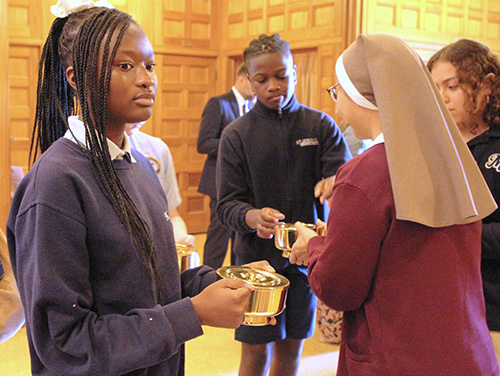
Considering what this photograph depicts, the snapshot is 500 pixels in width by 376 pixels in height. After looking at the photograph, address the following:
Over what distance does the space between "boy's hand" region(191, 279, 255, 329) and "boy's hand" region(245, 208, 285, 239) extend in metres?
1.01

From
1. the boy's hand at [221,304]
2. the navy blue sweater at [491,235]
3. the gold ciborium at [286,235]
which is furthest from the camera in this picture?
the gold ciborium at [286,235]

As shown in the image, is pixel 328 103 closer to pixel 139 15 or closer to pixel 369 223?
pixel 139 15

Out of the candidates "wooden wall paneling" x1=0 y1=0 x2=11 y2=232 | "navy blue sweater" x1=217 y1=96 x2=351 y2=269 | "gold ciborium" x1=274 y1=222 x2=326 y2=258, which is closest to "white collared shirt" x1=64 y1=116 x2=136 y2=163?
"gold ciborium" x1=274 y1=222 x2=326 y2=258

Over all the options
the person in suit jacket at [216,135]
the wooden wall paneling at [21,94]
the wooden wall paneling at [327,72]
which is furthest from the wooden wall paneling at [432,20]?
the wooden wall paneling at [21,94]

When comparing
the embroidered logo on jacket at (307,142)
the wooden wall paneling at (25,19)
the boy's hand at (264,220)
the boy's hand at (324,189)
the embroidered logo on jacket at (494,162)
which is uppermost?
the wooden wall paneling at (25,19)

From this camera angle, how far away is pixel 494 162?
6.59 feet

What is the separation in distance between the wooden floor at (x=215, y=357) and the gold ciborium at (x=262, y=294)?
214 centimetres

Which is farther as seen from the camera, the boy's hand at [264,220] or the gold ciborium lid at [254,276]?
the boy's hand at [264,220]

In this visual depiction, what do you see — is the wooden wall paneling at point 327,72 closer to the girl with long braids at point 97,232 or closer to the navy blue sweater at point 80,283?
the girl with long braids at point 97,232

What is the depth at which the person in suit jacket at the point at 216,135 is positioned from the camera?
535 centimetres

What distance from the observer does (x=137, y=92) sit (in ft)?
4.29

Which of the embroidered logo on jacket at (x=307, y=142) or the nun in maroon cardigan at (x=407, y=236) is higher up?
the embroidered logo on jacket at (x=307, y=142)

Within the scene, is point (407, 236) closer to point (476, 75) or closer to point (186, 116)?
point (476, 75)

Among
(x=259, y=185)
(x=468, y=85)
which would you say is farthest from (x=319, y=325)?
(x=468, y=85)
